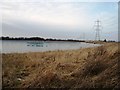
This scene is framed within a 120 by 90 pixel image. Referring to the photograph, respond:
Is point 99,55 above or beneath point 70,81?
above

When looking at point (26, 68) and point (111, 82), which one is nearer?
point (111, 82)

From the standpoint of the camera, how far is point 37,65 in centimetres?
1146

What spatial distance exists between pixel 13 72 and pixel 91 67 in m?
2.96

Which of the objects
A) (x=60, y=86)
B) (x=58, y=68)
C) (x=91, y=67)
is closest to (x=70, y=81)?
(x=60, y=86)

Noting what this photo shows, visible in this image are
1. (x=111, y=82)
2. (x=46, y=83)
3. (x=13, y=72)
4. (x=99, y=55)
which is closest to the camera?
(x=111, y=82)

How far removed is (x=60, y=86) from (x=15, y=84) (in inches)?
61.4

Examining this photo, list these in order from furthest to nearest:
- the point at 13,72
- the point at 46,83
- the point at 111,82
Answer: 1. the point at 13,72
2. the point at 46,83
3. the point at 111,82

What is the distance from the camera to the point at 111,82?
7805 mm

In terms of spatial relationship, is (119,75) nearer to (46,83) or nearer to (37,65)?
(46,83)

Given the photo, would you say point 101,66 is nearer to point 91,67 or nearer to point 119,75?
point 91,67

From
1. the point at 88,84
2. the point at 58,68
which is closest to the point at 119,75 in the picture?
the point at 88,84

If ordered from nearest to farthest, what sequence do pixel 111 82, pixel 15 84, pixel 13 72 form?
1. pixel 111 82
2. pixel 15 84
3. pixel 13 72

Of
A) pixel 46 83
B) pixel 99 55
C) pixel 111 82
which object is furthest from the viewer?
pixel 99 55

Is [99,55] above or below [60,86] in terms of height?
above
